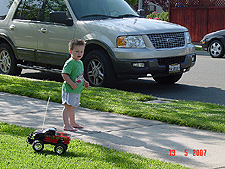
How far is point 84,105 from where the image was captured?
755cm

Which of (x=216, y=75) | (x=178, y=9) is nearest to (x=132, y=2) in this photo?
(x=178, y=9)

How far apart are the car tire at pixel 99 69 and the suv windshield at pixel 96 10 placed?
99 cm

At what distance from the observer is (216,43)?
58.1 ft

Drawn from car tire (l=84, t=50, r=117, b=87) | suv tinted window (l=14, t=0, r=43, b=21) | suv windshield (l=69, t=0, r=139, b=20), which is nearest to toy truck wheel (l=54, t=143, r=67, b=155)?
car tire (l=84, t=50, r=117, b=87)

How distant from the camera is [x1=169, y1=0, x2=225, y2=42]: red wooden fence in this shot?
25.8 meters

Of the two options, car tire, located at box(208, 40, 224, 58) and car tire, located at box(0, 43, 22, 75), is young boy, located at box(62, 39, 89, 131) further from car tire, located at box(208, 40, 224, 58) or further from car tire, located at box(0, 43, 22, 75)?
car tire, located at box(208, 40, 224, 58)

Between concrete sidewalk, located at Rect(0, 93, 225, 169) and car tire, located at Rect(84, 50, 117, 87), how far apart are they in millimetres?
2186

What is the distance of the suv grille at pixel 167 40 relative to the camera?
9.50m

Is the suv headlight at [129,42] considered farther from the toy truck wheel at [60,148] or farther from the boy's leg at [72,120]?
the toy truck wheel at [60,148]

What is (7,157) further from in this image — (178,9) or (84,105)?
(178,9)

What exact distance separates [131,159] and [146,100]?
3.73 metres

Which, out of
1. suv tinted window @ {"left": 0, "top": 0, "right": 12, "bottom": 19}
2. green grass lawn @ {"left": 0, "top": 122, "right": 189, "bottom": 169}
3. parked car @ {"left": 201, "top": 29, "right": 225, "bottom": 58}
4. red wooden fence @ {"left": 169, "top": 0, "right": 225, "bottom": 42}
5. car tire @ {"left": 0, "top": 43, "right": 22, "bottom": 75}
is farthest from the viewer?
red wooden fence @ {"left": 169, "top": 0, "right": 225, "bottom": 42}

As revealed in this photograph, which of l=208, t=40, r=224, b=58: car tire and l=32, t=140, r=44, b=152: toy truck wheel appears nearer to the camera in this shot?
l=32, t=140, r=44, b=152: toy truck wheel

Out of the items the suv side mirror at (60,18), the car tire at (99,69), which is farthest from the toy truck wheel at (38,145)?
the suv side mirror at (60,18)
